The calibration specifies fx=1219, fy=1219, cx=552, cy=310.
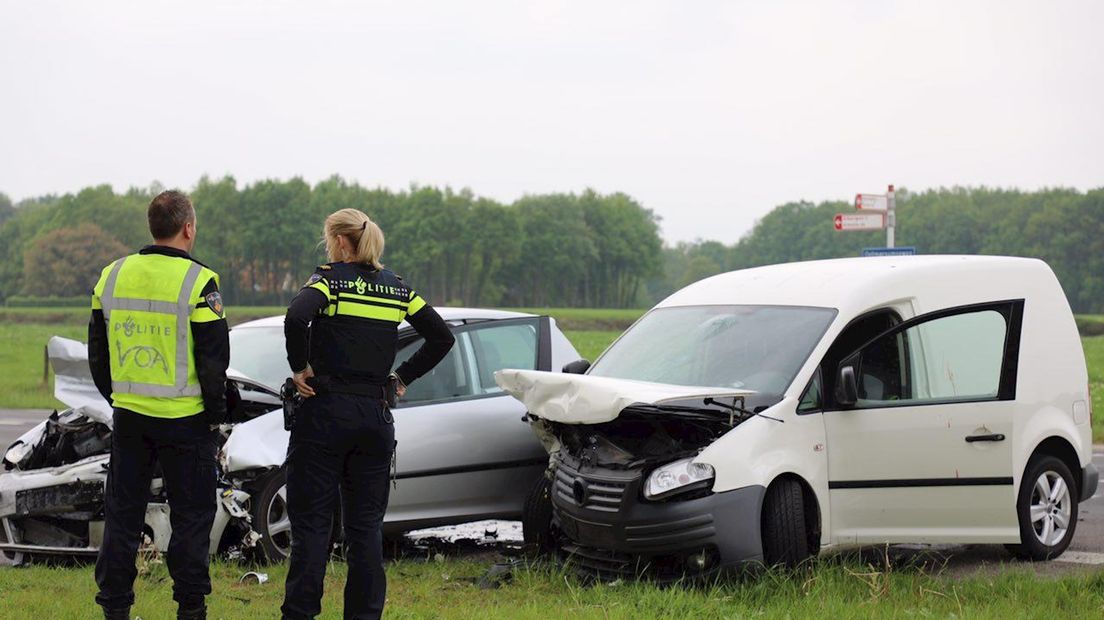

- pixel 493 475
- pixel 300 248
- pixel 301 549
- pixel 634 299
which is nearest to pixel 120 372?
pixel 301 549

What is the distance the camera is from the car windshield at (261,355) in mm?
7383

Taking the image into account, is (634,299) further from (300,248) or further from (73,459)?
(73,459)

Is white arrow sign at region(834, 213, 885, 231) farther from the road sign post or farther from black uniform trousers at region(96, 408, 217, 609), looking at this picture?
black uniform trousers at region(96, 408, 217, 609)

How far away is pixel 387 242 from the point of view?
366 feet

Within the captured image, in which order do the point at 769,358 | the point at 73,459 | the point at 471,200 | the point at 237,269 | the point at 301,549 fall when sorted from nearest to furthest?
the point at 301,549, the point at 769,358, the point at 73,459, the point at 237,269, the point at 471,200

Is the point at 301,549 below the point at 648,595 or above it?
above

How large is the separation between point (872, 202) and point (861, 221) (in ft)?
0.99

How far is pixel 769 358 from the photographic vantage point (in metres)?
6.54

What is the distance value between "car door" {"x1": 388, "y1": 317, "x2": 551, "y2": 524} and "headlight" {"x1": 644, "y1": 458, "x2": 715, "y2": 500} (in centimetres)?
166

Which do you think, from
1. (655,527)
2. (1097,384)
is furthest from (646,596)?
(1097,384)

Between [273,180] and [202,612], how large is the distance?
117 metres

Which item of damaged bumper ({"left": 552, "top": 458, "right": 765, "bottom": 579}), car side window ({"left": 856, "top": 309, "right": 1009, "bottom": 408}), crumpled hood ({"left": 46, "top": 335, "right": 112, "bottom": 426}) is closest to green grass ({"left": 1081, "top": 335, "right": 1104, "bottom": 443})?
car side window ({"left": 856, "top": 309, "right": 1009, "bottom": 408})

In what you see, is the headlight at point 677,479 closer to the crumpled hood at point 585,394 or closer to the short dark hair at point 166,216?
the crumpled hood at point 585,394

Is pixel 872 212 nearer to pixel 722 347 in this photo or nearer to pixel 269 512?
pixel 722 347
